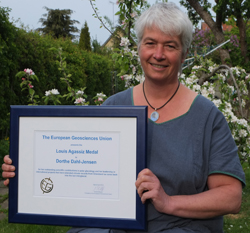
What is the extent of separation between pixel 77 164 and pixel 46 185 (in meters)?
0.19

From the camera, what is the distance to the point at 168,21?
1680mm

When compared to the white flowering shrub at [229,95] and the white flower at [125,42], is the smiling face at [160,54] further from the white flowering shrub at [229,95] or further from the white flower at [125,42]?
the white flowering shrub at [229,95]

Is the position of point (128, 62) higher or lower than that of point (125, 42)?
lower

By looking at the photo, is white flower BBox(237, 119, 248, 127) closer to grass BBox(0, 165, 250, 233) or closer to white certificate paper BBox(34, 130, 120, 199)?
grass BBox(0, 165, 250, 233)

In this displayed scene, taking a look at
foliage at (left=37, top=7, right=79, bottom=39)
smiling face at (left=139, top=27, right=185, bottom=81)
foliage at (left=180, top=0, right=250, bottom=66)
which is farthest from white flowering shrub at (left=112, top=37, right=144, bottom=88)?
foliage at (left=37, top=7, right=79, bottom=39)

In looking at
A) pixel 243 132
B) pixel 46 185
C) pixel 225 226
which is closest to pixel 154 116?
pixel 46 185

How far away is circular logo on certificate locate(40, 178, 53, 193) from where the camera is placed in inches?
64.9

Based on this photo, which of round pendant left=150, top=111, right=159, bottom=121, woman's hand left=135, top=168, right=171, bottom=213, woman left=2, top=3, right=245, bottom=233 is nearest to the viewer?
woman's hand left=135, top=168, right=171, bottom=213

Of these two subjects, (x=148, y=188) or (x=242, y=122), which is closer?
(x=148, y=188)

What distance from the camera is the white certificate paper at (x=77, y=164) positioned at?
62.7 inches

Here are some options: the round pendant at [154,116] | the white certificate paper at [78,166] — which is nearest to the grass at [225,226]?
the white certificate paper at [78,166]

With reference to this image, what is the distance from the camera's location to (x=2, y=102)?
7.04 metres

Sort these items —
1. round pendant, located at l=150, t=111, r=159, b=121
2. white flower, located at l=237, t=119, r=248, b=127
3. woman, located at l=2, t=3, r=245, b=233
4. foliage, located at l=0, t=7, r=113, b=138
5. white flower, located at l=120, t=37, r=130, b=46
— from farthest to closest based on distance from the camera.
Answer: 1. foliage, located at l=0, t=7, r=113, b=138
2. white flower, located at l=237, t=119, r=248, b=127
3. white flower, located at l=120, t=37, r=130, b=46
4. round pendant, located at l=150, t=111, r=159, b=121
5. woman, located at l=2, t=3, r=245, b=233

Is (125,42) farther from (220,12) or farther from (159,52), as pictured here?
(220,12)
